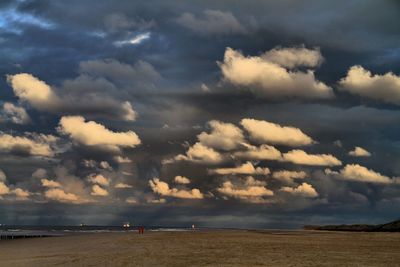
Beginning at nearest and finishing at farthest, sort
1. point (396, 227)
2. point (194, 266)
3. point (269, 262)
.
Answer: point (194, 266)
point (269, 262)
point (396, 227)

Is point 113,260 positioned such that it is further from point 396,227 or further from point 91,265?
point 396,227

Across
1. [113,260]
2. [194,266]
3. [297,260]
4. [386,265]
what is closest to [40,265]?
[113,260]

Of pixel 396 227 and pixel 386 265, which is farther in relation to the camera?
pixel 396 227

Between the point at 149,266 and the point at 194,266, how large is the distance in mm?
3394

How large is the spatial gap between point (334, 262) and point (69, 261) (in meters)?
22.1

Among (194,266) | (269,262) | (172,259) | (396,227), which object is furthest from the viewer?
(396,227)

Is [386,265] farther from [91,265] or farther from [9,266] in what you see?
[9,266]

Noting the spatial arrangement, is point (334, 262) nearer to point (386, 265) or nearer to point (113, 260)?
point (386, 265)

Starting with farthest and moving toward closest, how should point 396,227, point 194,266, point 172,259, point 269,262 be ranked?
point 396,227 → point 172,259 → point 269,262 → point 194,266

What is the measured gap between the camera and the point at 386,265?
124ft

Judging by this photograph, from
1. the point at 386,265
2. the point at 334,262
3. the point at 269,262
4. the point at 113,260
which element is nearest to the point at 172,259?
the point at 113,260

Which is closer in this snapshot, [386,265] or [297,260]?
[386,265]

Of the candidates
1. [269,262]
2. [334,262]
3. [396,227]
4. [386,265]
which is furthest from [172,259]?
[396,227]

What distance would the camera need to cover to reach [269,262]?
3981 centimetres
